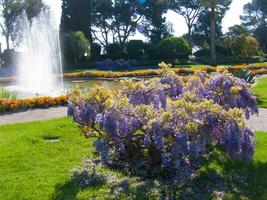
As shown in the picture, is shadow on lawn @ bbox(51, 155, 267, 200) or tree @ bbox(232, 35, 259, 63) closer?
shadow on lawn @ bbox(51, 155, 267, 200)

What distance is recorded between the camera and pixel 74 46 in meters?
39.5

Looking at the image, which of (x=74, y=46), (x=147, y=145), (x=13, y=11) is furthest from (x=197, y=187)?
(x=13, y=11)

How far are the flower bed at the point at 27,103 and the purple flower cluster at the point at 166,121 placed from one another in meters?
6.47

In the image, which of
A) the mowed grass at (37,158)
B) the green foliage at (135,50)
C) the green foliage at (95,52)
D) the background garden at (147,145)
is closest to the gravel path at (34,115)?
the background garden at (147,145)

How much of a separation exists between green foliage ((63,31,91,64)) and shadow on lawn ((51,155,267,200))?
3322cm

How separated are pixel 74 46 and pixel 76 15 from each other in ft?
23.8

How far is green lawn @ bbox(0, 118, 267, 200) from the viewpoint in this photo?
20.6 feet

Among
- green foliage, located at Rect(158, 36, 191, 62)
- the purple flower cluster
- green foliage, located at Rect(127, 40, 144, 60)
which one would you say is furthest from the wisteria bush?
green foliage, located at Rect(127, 40, 144, 60)

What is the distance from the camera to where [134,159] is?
750 cm

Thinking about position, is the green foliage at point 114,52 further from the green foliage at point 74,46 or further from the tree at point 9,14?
the tree at point 9,14

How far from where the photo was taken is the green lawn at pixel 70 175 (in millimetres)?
6273

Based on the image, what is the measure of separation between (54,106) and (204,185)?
8.33 meters

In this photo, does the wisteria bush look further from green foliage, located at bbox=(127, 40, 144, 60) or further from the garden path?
green foliage, located at bbox=(127, 40, 144, 60)

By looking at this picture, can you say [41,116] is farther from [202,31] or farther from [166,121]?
[202,31]
